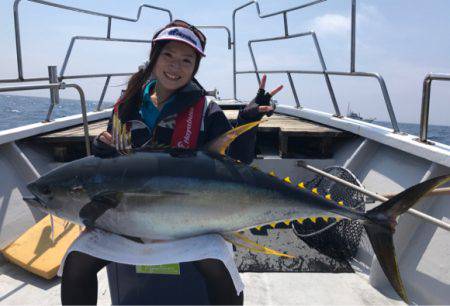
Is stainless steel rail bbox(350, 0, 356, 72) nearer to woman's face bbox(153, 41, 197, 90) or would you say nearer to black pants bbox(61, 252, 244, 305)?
woman's face bbox(153, 41, 197, 90)

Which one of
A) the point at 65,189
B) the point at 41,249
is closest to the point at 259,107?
the point at 65,189

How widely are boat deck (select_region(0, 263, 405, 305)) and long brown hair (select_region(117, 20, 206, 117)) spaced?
1.36m

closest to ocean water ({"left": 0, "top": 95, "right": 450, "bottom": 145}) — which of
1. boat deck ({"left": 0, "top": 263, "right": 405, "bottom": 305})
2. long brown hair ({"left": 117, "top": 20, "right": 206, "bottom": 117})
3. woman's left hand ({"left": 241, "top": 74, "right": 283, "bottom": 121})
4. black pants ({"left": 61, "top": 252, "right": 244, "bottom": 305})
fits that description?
boat deck ({"left": 0, "top": 263, "right": 405, "bottom": 305})

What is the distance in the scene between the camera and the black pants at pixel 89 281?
1.72 metres

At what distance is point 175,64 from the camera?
2141 millimetres

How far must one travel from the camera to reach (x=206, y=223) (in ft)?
5.53

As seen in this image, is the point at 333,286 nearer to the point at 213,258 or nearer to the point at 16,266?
the point at 213,258

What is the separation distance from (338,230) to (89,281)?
2345 millimetres

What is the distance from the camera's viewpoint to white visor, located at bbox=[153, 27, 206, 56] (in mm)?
2049

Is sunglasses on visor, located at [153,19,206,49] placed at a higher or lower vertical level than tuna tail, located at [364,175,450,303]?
→ higher

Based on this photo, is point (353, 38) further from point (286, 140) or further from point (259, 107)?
point (259, 107)

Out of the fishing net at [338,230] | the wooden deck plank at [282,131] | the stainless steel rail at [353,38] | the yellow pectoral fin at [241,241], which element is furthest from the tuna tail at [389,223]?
the wooden deck plank at [282,131]

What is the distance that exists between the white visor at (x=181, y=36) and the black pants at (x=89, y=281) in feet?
3.90

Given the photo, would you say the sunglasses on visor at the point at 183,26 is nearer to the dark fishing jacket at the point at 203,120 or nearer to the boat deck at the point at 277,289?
the dark fishing jacket at the point at 203,120
